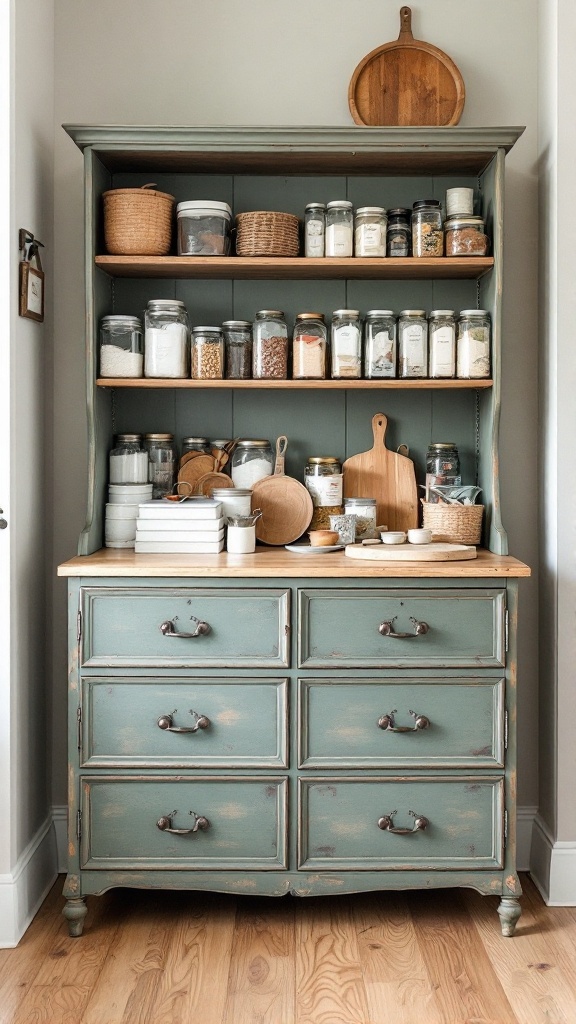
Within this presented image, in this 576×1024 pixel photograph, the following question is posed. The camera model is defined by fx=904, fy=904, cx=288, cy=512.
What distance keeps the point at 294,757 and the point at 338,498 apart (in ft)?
2.66

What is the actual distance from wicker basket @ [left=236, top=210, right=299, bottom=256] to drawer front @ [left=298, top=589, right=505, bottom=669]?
1009mm

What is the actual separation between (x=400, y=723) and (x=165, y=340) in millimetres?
1274

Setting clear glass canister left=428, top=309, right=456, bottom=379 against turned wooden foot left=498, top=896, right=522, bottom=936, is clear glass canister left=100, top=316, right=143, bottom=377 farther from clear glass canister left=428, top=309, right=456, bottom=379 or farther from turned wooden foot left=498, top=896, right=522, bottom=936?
turned wooden foot left=498, top=896, right=522, bottom=936

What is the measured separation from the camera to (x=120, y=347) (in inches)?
105

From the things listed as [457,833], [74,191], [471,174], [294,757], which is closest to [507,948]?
[457,833]

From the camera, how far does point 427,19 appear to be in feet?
9.29

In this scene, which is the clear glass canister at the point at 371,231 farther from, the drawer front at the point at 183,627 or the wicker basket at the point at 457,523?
the drawer front at the point at 183,627

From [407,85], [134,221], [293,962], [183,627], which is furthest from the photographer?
[407,85]

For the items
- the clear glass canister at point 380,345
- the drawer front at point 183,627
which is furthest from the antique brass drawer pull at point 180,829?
the clear glass canister at point 380,345

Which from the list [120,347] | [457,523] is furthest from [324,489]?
[120,347]

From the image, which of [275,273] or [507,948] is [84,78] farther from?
[507,948]

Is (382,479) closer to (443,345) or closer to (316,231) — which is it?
(443,345)

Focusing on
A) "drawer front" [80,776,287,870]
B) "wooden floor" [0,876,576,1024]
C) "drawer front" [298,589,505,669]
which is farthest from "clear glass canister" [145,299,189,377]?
"wooden floor" [0,876,576,1024]

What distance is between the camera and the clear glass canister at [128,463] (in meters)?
2.74
